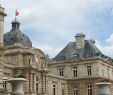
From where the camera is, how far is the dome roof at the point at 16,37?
155 feet

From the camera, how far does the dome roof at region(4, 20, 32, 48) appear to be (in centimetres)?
4709

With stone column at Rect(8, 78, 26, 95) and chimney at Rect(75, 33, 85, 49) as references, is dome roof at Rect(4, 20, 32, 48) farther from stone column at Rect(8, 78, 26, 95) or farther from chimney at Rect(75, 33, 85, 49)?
stone column at Rect(8, 78, 26, 95)

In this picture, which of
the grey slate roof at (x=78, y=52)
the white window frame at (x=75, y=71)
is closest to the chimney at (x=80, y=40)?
the grey slate roof at (x=78, y=52)

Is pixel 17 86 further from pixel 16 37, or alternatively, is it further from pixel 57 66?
pixel 57 66

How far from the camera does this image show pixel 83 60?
55.7 meters

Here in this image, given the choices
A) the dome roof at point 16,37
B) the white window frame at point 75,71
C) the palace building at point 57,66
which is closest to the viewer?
the palace building at point 57,66

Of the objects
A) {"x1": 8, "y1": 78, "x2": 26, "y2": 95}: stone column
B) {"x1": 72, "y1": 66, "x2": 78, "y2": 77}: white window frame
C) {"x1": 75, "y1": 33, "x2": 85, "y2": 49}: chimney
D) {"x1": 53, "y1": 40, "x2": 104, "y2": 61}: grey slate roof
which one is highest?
{"x1": 75, "y1": 33, "x2": 85, "y2": 49}: chimney

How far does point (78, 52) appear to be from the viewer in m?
57.4

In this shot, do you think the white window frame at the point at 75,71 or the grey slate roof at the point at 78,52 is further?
the grey slate roof at the point at 78,52

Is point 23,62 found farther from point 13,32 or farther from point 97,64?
point 97,64

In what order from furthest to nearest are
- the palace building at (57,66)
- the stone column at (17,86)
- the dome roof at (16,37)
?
1. the dome roof at (16,37)
2. the palace building at (57,66)
3. the stone column at (17,86)

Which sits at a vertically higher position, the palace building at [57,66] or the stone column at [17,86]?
the palace building at [57,66]

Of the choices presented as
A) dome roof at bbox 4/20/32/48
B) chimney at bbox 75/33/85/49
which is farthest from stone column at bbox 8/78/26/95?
chimney at bbox 75/33/85/49

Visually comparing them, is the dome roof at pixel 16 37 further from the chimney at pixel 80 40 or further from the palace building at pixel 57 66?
the chimney at pixel 80 40
